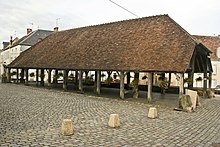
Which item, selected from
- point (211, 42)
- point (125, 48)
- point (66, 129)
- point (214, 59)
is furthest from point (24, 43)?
point (66, 129)

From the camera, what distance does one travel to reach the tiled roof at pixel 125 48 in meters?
15.4

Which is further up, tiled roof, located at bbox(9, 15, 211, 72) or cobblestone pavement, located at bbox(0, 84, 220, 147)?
tiled roof, located at bbox(9, 15, 211, 72)

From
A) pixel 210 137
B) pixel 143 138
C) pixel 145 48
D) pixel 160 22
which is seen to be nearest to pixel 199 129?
pixel 210 137

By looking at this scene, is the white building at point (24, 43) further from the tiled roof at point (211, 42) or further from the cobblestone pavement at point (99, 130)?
the cobblestone pavement at point (99, 130)

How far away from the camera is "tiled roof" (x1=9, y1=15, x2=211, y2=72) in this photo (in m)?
15.4

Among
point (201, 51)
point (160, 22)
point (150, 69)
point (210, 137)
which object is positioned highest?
point (160, 22)

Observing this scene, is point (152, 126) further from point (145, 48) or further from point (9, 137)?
point (145, 48)

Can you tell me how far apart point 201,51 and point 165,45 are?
327 cm

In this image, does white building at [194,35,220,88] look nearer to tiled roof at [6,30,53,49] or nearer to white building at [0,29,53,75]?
white building at [0,29,53,75]

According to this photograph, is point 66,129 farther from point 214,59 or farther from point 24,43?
point 24,43

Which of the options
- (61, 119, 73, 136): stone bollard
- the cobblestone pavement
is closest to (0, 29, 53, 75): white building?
the cobblestone pavement

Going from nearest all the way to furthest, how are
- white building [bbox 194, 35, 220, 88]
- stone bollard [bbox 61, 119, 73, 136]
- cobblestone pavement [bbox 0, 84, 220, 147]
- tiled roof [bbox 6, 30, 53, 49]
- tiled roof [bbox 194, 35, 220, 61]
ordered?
cobblestone pavement [bbox 0, 84, 220, 147] → stone bollard [bbox 61, 119, 73, 136] → white building [bbox 194, 35, 220, 88] → tiled roof [bbox 194, 35, 220, 61] → tiled roof [bbox 6, 30, 53, 49]

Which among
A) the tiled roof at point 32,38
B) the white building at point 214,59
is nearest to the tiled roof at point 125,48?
the white building at point 214,59

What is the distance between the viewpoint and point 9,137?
22.8 feet
